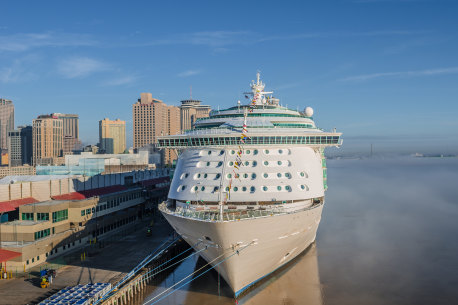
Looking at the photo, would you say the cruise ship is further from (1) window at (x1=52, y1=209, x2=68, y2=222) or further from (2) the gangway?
(1) window at (x1=52, y1=209, x2=68, y2=222)

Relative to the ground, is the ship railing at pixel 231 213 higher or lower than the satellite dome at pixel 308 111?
lower

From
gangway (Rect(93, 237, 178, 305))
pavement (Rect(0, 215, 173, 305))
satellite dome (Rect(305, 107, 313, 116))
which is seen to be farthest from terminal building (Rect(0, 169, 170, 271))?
satellite dome (Rect(305, 107, 313, 116))

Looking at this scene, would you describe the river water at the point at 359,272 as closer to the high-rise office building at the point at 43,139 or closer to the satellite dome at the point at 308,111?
the satellite dome at the point at 308,111

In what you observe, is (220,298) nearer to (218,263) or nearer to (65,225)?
(218,263)

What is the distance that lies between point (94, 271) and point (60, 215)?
7.53 m

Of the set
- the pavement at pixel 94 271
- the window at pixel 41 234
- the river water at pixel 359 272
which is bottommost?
the river water at pixel 359 272

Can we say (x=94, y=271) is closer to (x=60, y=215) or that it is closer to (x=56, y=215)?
(x=56, y=215)

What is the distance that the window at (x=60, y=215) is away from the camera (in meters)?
31.6

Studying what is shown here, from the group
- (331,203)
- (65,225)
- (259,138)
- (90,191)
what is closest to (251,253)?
(259,138)

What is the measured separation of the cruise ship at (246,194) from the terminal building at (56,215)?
36.2 ft

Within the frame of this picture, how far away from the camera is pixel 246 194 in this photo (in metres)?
22.8

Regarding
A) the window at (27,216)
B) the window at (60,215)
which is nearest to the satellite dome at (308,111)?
the window at (60,215)

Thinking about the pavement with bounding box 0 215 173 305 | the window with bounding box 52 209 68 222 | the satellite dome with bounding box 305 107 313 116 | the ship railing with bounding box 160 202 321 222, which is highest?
the satellite dome with bounding box 305 107 313 116

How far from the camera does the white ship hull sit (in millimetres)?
20328
